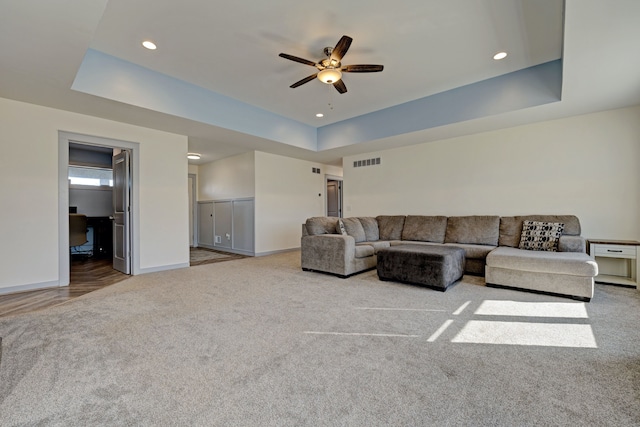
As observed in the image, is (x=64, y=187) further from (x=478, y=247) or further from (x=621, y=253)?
(x=621, y=253)

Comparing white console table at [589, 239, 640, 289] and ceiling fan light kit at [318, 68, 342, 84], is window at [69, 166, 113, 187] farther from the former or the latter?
white console table at [589, 239, 640, 289]

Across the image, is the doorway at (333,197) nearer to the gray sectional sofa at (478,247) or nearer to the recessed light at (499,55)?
the gray sectional sofa at (478,247)

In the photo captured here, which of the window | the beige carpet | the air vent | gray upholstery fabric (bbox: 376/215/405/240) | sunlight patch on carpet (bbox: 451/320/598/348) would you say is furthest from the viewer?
the window

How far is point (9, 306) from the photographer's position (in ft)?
9.84

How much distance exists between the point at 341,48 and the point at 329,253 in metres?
2.77

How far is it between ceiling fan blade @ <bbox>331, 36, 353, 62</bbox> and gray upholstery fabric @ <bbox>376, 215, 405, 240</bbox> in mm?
3513

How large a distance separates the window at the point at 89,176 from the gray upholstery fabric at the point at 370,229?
6482 mm

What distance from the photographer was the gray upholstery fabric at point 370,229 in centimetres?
Result: 541

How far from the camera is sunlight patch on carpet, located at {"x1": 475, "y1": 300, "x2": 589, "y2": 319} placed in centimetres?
263

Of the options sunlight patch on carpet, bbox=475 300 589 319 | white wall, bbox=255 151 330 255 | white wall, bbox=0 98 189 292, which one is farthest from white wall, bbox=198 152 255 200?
sunlight patch on carpet, bbox=475 300 589 319

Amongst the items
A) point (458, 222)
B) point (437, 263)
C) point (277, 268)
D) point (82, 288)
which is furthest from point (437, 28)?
point (82, 288)

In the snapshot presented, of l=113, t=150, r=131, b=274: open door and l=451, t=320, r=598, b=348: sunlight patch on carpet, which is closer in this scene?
l=451, t=320, r=598, b=348: sunlight patch on carpet

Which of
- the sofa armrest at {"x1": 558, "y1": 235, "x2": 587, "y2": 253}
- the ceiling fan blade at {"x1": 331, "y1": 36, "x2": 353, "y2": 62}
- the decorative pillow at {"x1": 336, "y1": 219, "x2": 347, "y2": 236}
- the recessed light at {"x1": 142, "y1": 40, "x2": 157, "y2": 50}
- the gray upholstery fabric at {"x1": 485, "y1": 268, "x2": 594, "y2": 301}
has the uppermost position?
the recessed light at {"x1": 142, "y1": 40, "x2": 157, "y2": 50}

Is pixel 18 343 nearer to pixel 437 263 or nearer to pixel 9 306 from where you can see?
pixel 9 306
